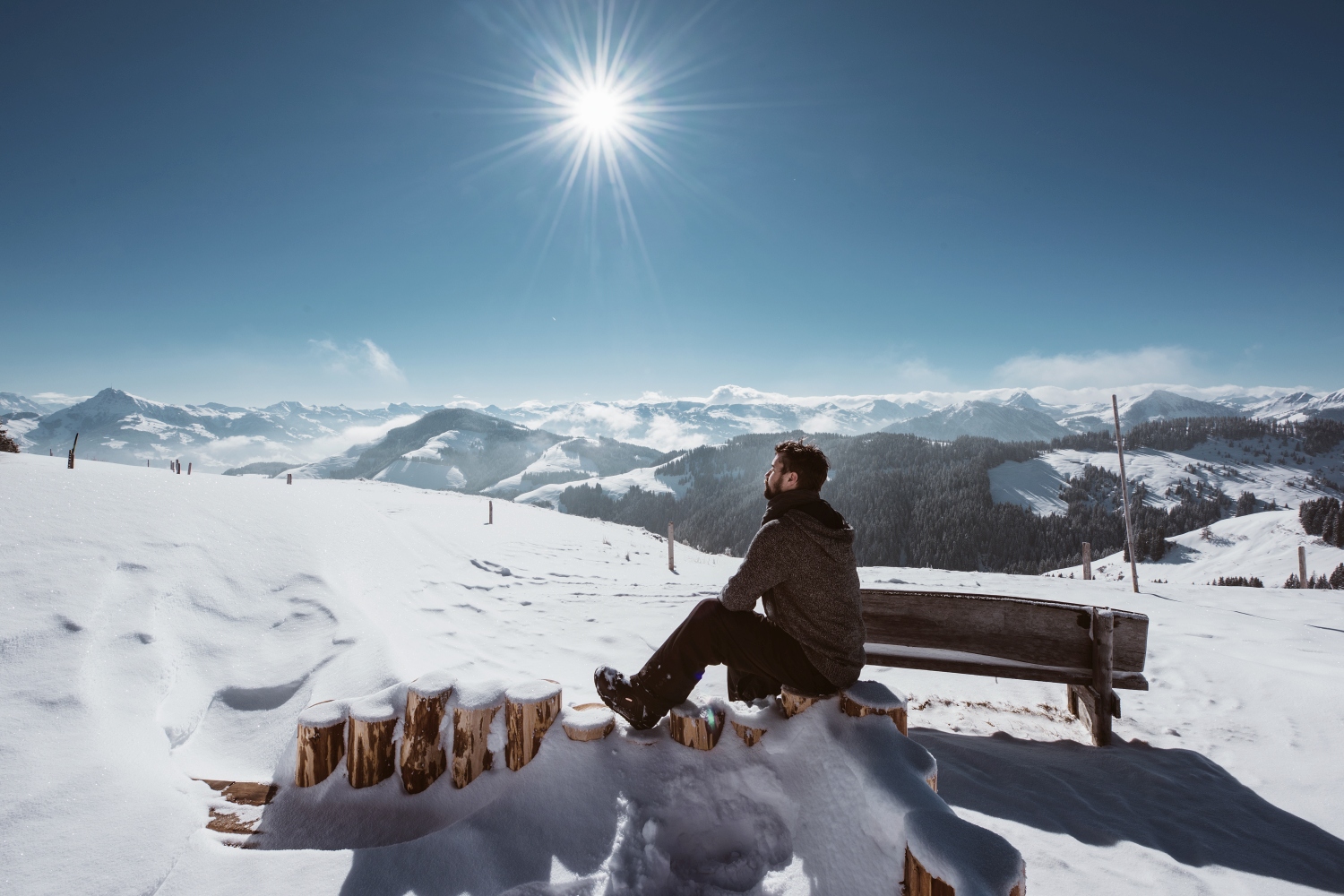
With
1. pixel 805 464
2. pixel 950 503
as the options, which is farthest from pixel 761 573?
pixel 950 503

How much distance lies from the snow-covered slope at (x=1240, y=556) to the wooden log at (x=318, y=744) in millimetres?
66044

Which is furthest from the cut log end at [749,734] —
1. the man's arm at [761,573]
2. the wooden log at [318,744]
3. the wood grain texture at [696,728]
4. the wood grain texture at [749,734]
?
the wooden log at [318,744]

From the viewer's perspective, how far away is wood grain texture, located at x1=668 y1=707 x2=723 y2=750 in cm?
268

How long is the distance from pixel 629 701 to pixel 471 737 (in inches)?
31.9

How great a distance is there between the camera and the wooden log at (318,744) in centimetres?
253

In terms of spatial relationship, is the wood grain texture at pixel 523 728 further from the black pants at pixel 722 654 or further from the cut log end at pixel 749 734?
the cut log end at pixel 749 734

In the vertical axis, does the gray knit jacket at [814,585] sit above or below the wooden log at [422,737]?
above

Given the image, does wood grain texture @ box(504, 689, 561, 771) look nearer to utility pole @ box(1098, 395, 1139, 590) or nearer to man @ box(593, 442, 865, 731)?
man @ box(593, 442, 865, 731)

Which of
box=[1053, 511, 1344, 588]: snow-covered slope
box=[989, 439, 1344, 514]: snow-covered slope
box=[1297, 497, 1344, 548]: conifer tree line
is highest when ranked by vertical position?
box=[989, 439, 1344, 514]: snow-covered slope

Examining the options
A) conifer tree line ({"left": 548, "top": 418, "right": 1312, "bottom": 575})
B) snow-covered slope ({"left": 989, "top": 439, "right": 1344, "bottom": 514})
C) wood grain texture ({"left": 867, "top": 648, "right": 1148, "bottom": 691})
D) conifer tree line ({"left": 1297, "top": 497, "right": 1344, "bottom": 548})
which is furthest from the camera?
snow-covered slope ({"left": 989, "top": 439, "right": 1344, "bottom": 514})

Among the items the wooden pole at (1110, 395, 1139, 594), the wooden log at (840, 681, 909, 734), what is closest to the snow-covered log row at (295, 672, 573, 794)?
the wooden log at (840, 681, 909, 734)

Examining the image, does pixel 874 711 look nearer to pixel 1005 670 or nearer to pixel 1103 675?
pixel 1005 670

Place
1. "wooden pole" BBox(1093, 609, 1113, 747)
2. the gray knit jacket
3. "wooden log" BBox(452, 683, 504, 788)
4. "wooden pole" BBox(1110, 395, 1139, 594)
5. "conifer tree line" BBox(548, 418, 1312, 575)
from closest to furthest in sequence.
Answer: "wooden log" BBox(452, 683, 504, 788) → the gray knit jacket → "wooden pole" BBox(1093, 609, 1113, 747) → "wooden pole" BBox(1110, 395, 1139, 594) → "conifer tree line" BBox(548, 418, 1312, 575)

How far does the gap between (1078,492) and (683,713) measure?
151984 millimetres
